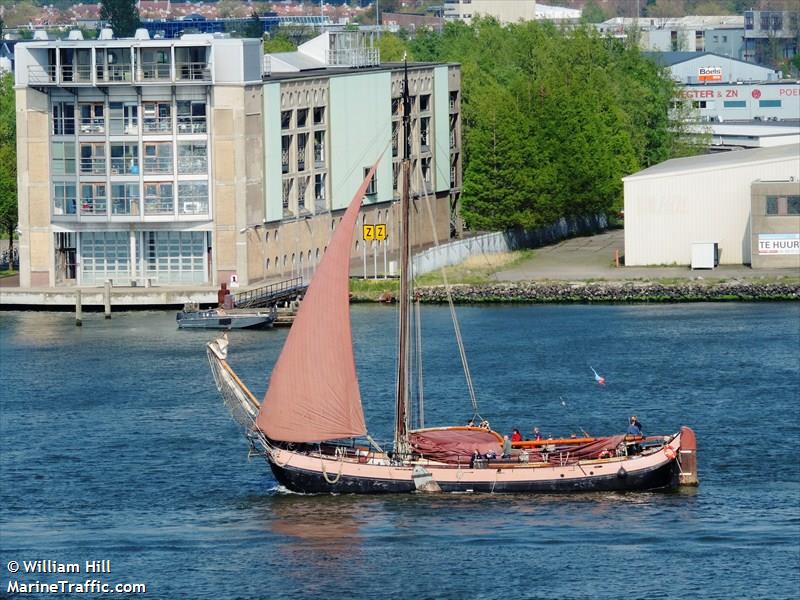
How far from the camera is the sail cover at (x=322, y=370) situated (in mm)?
67312

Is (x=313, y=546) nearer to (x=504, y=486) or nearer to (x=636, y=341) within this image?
(x=504, y=486)

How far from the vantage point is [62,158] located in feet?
362

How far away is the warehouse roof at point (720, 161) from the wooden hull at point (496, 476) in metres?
48.8

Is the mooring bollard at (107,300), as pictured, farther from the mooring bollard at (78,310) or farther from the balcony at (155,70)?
the balcony at (155,70)

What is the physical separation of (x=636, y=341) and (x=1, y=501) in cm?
3570

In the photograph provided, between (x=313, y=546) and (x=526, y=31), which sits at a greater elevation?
(x=526, y=31)

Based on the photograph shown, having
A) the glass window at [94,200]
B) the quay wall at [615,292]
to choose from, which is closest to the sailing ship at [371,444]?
the quay wall at [615,292]

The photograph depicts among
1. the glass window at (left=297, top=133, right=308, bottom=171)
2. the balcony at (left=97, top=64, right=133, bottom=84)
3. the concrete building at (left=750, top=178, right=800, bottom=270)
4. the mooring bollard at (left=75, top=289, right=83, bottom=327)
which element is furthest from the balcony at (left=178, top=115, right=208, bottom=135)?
the concrete building at (left=750, top=178, right=800, bottom=270)

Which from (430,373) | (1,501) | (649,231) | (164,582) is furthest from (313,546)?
(649,231)

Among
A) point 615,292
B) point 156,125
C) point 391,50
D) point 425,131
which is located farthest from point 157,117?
point 391,50

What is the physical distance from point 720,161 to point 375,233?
18622 millimetres

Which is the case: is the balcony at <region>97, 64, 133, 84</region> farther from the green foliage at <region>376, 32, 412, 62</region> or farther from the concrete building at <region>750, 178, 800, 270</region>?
the green foliage at <region>376, 32, 412, 62</region>

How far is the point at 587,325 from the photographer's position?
3937 inches

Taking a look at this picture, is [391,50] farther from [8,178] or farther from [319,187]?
[8,178]
